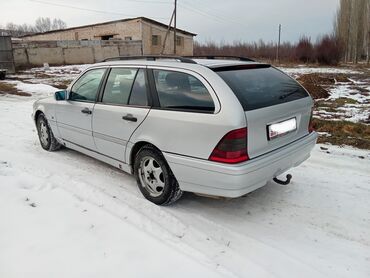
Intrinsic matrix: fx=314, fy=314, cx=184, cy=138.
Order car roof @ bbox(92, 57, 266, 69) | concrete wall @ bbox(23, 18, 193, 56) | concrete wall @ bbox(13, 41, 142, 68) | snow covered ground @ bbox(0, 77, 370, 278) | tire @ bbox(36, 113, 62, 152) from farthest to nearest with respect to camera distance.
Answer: concrete wall @ bbox(23, 18, 193, 56) < concrete wall @ bbox(13, 41, 142, 68) < tire @ bbox(36, 113, 62, 152) < car roof @ bbox(92, 57, 266, 69) < snow covered ground @ bbox(0, 77, 370, 278)

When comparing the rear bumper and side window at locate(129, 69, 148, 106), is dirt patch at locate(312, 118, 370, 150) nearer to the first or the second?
the rear bumper

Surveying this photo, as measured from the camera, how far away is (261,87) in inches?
127

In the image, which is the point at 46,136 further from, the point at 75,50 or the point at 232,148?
the point at 75,50

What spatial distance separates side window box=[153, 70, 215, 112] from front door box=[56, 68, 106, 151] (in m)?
1.19

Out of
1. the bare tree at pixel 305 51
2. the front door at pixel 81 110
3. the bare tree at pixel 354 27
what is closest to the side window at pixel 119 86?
the front door at pixel 81 110

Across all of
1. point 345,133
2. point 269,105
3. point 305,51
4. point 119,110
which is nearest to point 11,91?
point 119,110

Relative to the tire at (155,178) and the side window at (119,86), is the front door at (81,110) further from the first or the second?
the tire at (155,178)

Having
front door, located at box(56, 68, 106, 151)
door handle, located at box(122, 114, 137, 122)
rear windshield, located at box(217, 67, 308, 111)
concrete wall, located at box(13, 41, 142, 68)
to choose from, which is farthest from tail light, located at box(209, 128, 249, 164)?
concrete wall, located at box(13, 41, 142, 68)

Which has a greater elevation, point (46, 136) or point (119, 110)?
point (119, 110)

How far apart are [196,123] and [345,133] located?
4412 millimetres

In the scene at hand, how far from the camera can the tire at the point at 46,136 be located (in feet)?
17.0

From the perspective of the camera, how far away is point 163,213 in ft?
10.8

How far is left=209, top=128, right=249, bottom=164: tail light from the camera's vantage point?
9.09 ft

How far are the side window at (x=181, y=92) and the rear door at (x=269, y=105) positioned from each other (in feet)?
0.88
